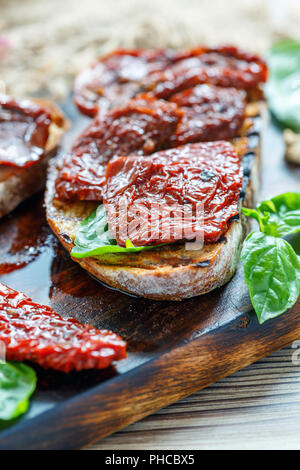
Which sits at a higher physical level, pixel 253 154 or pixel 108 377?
pixel 253 154

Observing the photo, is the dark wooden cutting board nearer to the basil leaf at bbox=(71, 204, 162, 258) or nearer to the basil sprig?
the basil sprig

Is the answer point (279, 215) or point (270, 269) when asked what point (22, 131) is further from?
point (270, 269)

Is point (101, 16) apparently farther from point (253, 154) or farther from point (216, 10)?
point (253, 154)

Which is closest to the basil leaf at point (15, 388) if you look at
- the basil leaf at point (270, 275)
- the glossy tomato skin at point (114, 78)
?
the basil leaf at point (270, 275)

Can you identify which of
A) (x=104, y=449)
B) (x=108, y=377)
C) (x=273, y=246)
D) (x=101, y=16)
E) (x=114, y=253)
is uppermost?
(x=101, y=16)

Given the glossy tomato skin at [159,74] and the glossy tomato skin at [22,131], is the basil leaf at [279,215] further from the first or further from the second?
the glossy tomato skin at [22,131]

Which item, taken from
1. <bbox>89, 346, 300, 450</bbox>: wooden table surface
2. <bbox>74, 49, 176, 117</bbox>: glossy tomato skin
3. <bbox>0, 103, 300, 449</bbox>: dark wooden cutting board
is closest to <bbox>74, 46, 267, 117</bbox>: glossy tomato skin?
<bbox>74, 49, 176, 117</bbox>: glossy tomato skin
